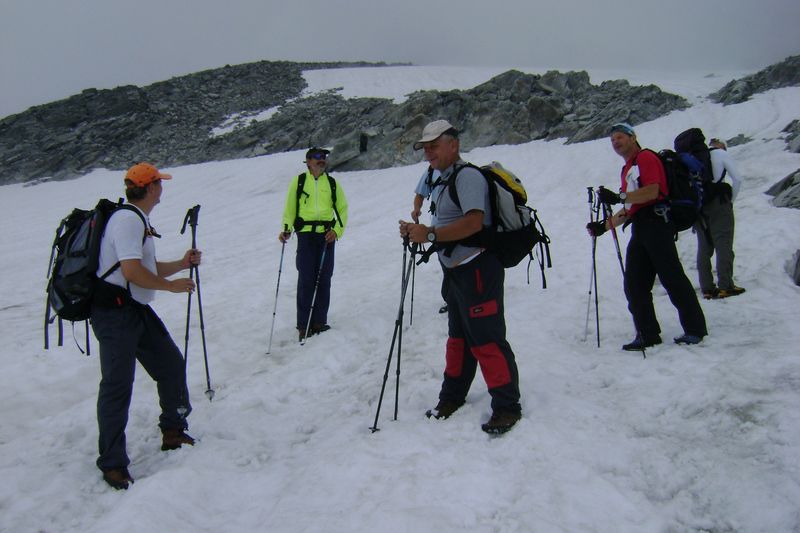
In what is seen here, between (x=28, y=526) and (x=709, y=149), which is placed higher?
(x=709, y=149)

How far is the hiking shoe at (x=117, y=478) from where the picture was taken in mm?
4039

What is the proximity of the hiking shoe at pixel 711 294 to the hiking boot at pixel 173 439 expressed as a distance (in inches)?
271

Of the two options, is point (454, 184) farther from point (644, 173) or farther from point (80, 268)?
point (80, 268)

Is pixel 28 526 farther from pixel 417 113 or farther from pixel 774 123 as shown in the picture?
pixel 417 113

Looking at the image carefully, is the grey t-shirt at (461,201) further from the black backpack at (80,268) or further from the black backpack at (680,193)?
the black backpack at (680,193)

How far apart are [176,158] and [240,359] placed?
33.5m

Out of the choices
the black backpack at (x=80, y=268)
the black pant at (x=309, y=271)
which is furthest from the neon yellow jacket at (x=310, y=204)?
the black backpack at (x=80, y=268)

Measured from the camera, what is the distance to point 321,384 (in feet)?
20.2

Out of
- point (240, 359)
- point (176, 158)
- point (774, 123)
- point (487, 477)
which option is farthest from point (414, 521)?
point (176, 158)

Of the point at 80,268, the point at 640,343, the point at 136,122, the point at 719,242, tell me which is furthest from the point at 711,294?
the point at 136,122

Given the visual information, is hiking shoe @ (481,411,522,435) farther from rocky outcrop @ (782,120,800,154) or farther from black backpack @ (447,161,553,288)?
rocky outcrop @ (782,120,800,154)

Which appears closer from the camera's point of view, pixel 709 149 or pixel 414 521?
pixel 414 521

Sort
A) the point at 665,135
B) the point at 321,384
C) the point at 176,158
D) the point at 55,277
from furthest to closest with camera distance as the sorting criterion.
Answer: the point at 176,158
the point at 665,135
the point at 321,384
the point at 55,277

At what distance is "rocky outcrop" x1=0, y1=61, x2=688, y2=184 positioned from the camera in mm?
27359
